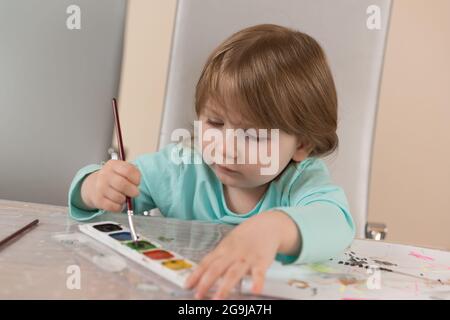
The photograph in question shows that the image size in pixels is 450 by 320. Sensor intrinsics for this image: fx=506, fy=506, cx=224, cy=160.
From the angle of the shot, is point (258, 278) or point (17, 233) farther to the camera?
point (17, 233)

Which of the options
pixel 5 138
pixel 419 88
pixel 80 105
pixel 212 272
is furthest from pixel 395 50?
pixel 212 272

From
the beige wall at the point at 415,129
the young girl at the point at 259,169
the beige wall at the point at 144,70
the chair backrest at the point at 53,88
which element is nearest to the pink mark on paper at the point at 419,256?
the young girl at the point at 259,169

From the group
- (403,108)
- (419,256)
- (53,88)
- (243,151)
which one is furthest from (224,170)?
(403,108)

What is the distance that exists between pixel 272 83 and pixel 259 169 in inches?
4.9

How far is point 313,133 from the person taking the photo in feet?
2.50

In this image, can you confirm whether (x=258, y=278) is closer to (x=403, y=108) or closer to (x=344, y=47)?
(x=344, y=47)

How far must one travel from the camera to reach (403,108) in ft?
4.95

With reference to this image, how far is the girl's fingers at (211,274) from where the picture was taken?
425 mm

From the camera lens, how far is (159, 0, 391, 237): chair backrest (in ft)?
3.20

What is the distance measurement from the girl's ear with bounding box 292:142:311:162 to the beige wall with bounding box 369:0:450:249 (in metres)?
0.79

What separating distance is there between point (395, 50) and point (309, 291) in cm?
118

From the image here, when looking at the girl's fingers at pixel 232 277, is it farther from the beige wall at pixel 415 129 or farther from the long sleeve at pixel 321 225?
the beige wall at pixel 415 129

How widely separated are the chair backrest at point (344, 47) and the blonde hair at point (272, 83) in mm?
225

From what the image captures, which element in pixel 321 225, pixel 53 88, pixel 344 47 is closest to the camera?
pixel 321 225
